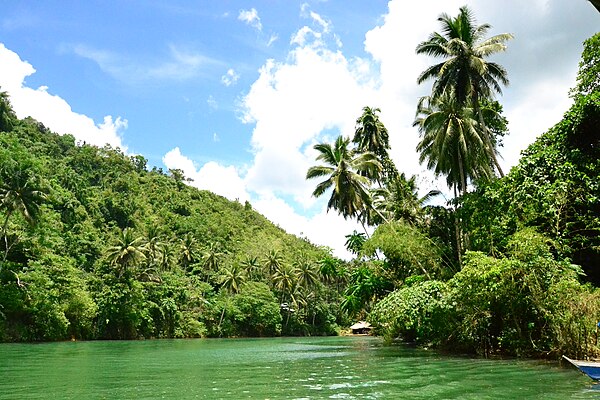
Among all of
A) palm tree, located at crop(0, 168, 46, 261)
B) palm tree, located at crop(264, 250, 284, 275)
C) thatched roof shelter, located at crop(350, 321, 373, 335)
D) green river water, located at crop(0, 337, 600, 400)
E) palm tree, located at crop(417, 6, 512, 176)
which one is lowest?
thatched roof shelter, located at crop(350, 321, 373, 335)

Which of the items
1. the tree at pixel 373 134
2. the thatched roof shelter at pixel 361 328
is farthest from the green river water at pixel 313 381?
the thatched roof shelter at pixel 361 328

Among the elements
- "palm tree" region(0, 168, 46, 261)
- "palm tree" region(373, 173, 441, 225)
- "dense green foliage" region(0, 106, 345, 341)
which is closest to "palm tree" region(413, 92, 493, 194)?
"palm tree" region(373, 173, 441, 225)

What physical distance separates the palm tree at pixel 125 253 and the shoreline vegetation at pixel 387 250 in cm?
14

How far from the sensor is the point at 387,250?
28.0 meters

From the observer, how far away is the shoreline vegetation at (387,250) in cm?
1806

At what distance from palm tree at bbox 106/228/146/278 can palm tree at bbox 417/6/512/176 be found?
117 ft

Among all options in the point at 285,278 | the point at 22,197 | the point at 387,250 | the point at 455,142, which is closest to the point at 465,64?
the point at 455,142

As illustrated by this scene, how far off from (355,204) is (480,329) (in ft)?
49.0

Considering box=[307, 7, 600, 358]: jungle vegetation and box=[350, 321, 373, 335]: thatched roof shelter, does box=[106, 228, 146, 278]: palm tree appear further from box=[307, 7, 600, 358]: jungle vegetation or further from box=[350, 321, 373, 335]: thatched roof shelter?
box=[350, 321, 373, 335]: thatched roof shelter

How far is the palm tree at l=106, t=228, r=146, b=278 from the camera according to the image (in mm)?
50625

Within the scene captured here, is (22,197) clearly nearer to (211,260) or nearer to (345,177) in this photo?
(345,177)

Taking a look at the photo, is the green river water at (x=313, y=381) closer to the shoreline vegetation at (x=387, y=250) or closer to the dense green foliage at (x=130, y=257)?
the shoreline vegetation at (x=387, y=250)

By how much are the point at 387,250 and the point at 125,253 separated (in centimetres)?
3164

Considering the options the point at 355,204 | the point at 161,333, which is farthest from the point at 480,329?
the point at 161,333
